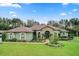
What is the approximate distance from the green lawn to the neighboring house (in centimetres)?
10

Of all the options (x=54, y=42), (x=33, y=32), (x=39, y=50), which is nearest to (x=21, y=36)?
(x=33, y=32)

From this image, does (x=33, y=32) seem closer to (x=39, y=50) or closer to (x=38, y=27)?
(x=38, y=27)

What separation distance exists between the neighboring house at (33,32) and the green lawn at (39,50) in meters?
0.10

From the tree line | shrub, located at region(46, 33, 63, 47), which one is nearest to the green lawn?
shrub, located at region(46, 33, 63, 47)

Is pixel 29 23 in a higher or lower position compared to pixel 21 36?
higher

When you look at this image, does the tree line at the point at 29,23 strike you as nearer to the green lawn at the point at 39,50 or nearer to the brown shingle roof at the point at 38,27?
the brown shingle roof at the point at 38,27

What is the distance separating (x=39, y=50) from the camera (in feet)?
41.2

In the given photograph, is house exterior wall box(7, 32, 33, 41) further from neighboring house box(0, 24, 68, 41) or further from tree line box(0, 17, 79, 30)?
tree line box(0, 17, 79, 30)

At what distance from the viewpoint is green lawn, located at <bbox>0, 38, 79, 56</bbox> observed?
41.2ft

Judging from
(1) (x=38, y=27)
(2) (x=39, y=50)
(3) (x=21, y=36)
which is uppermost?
(1) (x=38, y=27)

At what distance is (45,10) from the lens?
12586mm

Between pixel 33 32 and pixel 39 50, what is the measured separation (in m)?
0.24

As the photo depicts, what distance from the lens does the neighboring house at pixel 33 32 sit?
497 inches

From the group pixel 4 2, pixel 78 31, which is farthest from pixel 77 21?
pixel 4 2
